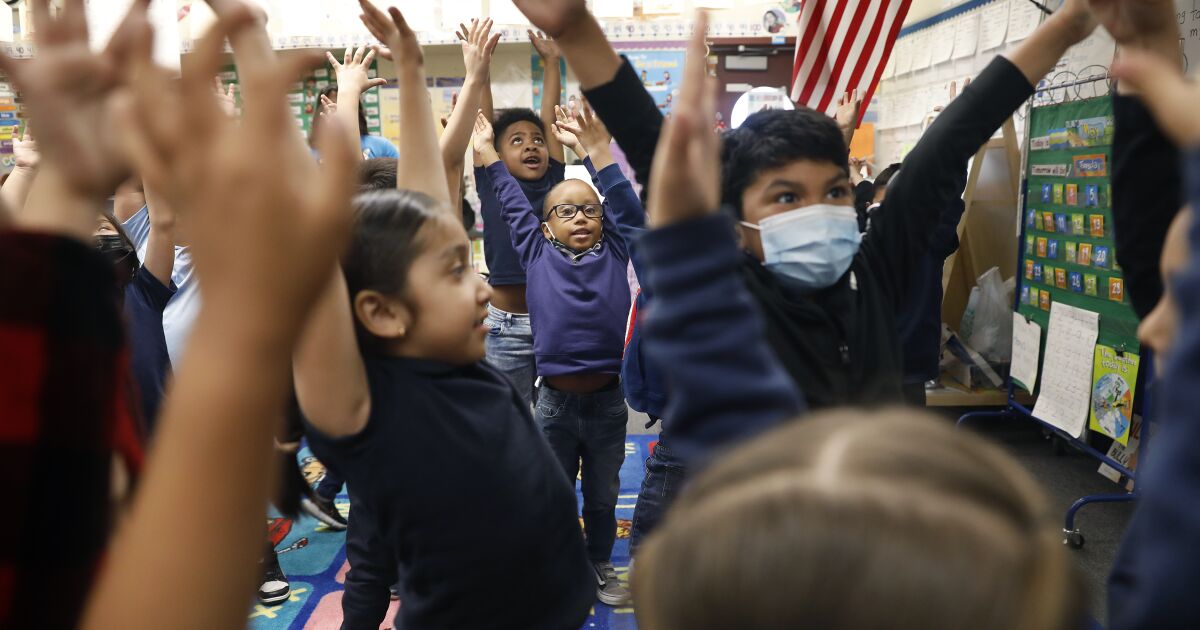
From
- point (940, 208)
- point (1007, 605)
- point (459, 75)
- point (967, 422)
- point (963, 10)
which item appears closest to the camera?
point (1007, 605)

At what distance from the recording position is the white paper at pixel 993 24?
448cm

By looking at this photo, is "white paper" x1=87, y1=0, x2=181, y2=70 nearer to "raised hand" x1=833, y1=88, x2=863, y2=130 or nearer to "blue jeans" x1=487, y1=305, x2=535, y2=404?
"blue jeans" x1=487, y1=305, x2=535, y2=404

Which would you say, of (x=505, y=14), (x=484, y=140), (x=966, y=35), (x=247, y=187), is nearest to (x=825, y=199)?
(x=247, y=187)

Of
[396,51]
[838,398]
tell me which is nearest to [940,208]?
[838,398]

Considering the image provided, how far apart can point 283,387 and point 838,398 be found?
3.01 feet

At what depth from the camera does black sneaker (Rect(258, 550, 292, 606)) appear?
2594 mm

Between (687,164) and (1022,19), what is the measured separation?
14.8 ft

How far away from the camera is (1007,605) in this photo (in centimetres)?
43

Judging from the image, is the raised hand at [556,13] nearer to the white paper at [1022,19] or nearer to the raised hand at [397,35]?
the raised hand at [397,35]

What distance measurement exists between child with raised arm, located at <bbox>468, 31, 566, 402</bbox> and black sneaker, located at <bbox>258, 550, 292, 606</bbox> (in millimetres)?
1054

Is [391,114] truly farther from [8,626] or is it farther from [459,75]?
[8,626]

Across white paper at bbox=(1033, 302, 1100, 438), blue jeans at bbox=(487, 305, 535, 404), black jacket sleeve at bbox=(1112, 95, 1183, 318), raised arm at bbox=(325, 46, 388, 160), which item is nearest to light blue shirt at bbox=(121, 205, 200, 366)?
raised arm at bbox=(325, 46, 388, 160)

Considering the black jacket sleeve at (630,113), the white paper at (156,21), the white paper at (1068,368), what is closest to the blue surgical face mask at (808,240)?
the black jacket sleeve at (630,113)

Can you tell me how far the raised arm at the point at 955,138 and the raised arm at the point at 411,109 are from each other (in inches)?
29.5
